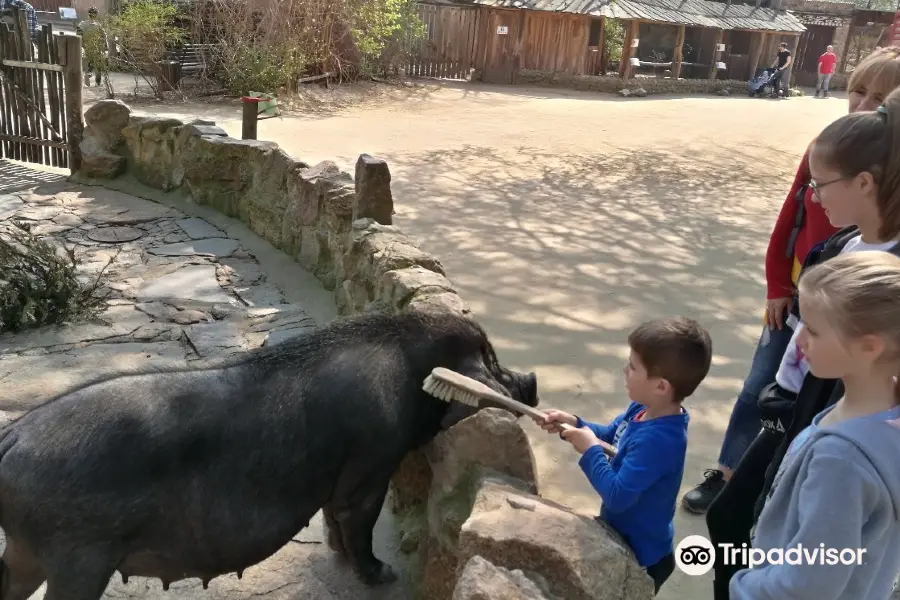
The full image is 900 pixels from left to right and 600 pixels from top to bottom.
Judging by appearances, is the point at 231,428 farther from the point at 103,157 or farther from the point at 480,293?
the point at 103,157

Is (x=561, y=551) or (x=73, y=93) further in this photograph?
(x=73, y=93)

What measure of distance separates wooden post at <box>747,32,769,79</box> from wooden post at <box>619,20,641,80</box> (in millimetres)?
5173

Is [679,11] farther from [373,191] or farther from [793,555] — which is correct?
[793,555]

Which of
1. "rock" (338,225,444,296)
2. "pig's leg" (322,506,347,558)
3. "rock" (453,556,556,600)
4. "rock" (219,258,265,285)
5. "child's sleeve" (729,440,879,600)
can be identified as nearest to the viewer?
"child's sleeve" (729,440,879,600)

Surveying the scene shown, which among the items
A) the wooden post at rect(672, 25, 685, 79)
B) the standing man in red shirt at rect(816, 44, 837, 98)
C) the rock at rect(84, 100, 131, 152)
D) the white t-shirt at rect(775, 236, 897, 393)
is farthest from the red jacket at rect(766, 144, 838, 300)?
the standing man in red shirt at rect(816, 44, 837, 98)

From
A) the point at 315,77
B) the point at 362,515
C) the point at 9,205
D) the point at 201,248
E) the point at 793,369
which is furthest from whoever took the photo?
the point at 315,77

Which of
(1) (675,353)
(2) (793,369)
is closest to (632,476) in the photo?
(1) (675,353)

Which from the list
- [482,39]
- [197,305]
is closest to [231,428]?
[197,305]

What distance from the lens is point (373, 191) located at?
4754 mm

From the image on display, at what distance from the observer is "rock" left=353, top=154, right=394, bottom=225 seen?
4.68 metres

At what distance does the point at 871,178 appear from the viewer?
73.4 inches

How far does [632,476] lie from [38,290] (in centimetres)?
400

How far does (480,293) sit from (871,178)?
3.46m

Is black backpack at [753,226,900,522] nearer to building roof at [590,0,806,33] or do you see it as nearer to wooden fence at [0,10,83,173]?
wooden fence at [0,10,83,173]
